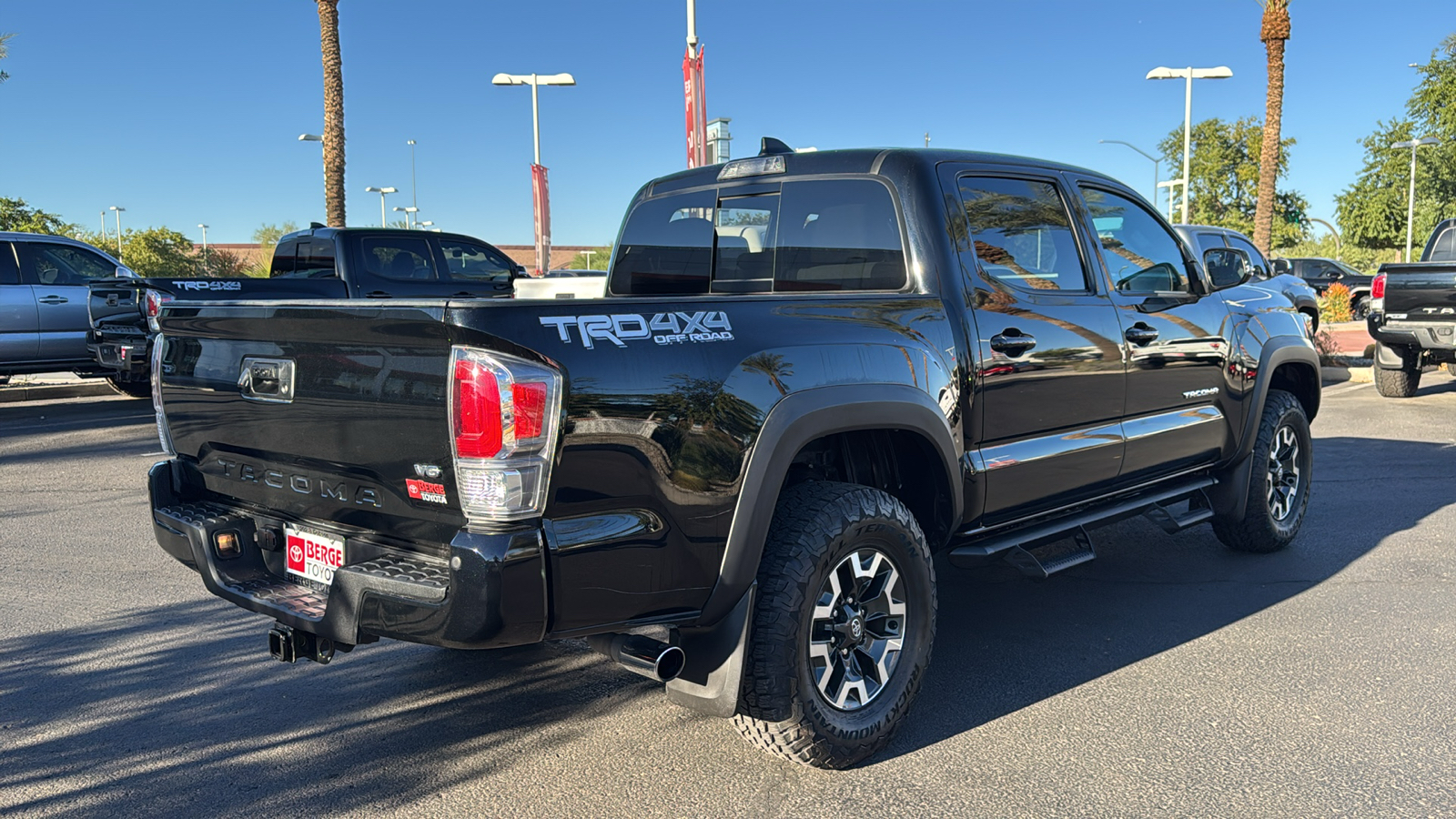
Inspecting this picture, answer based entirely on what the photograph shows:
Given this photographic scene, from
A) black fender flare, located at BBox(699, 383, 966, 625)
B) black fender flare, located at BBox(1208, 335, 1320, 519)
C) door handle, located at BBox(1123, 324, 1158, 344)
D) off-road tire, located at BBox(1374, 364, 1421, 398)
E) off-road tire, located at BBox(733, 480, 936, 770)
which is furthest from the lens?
off-road tire, located at BBox(1374, 364, 1421, 398)

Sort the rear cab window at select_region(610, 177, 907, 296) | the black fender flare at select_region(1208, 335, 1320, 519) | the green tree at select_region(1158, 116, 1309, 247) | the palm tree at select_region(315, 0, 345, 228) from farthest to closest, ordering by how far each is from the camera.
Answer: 1. the green tree at select_region(1158, 116, 1309, 247)
2. the palm tree at select_region(315, 0, 345, 228)
3. the black fender flare at select_region(1208, 335, 1320, 519)
4. the rear cab window at select_region(610, 177, 907, 296)

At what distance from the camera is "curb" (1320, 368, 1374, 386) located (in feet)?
48.7

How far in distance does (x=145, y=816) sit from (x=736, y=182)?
3.06 meters

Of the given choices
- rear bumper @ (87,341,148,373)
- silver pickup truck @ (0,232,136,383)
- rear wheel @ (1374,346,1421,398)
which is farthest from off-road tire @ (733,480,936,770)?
silver pickup truck @ (0,232,136,383)

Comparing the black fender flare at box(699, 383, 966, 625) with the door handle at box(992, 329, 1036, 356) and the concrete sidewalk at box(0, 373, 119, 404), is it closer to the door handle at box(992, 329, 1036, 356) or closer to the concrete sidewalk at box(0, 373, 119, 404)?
the door handle at box(992, 329, 1036, 356)

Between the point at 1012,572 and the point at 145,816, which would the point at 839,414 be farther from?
the point at 1012,572

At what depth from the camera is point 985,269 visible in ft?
13.3

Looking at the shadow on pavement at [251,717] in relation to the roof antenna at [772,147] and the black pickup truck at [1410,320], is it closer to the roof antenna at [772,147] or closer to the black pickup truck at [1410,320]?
the roof antenna at [772,147]

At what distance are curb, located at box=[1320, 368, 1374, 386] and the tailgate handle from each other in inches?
582

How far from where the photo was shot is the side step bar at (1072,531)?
162 inches

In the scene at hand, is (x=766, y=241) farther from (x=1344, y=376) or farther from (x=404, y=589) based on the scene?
(x=1344, y=376)

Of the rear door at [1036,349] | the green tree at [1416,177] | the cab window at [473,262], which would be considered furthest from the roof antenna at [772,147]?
the green tree at [1416,177]

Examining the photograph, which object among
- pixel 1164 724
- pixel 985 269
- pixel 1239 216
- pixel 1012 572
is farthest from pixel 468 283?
pixel 1239 216

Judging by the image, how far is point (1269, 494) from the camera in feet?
18.9
